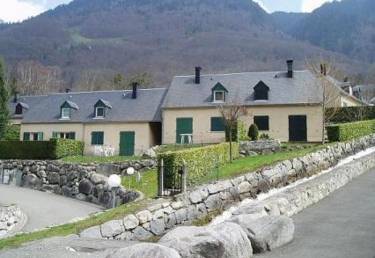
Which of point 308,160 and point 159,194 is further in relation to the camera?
point 308,160

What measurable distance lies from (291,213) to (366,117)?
27.1 m

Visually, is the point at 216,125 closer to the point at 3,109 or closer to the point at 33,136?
the point at 33,136

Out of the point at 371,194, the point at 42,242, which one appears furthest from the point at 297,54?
the point at 42,242

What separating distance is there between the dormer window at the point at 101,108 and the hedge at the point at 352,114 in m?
19.8

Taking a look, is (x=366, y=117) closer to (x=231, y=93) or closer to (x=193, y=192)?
(x=231, y=93)

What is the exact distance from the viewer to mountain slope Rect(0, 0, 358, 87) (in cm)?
11691

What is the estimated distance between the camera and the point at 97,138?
41.8m

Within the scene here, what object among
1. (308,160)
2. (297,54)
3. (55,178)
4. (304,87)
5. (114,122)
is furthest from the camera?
(297,54)

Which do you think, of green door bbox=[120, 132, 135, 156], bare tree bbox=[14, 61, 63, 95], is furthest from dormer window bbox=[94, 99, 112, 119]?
bare tree bbox=[14, 61, 63, 95]

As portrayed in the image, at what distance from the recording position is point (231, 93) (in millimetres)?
39375

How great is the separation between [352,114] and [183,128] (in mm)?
13997

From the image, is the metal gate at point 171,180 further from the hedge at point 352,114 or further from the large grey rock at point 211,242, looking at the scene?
the hedge at point 352,114

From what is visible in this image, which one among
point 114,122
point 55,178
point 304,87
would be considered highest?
point 304,87

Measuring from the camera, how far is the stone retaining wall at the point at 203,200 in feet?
37.0
